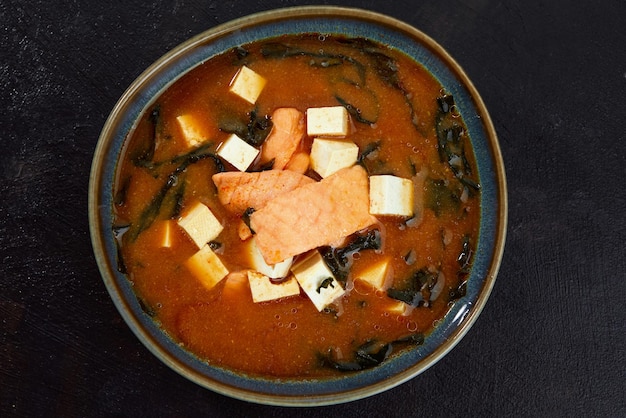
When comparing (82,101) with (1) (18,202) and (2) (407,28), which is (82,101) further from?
(2) (407,28)

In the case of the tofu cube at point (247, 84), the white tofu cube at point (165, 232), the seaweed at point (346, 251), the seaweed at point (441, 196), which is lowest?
the seaweed at point (346, 251)

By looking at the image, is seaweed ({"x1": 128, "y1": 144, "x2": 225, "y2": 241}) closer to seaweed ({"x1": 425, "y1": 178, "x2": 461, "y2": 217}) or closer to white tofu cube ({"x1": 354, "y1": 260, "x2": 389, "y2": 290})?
white tofu cube ({"x1": 354, "y1": 260, "x2": 389, "y2": 290})

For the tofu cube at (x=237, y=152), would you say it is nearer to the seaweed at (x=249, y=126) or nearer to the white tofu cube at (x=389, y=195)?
the seaweed at (x=249, y=126)

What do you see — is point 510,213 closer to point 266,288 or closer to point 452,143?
point 452,143

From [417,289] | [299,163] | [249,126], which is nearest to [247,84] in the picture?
[249,126]

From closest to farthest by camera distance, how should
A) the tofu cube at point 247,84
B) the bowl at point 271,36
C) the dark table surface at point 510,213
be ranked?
the bowl at point 271,36 < the tofu cube at point 247,84 < the dark table surface at point 510,213

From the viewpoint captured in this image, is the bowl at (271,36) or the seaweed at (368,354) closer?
the bowl at (271,36)

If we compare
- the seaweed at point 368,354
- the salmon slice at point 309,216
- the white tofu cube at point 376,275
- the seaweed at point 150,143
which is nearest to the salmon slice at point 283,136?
the salmon slice at point 309,216
